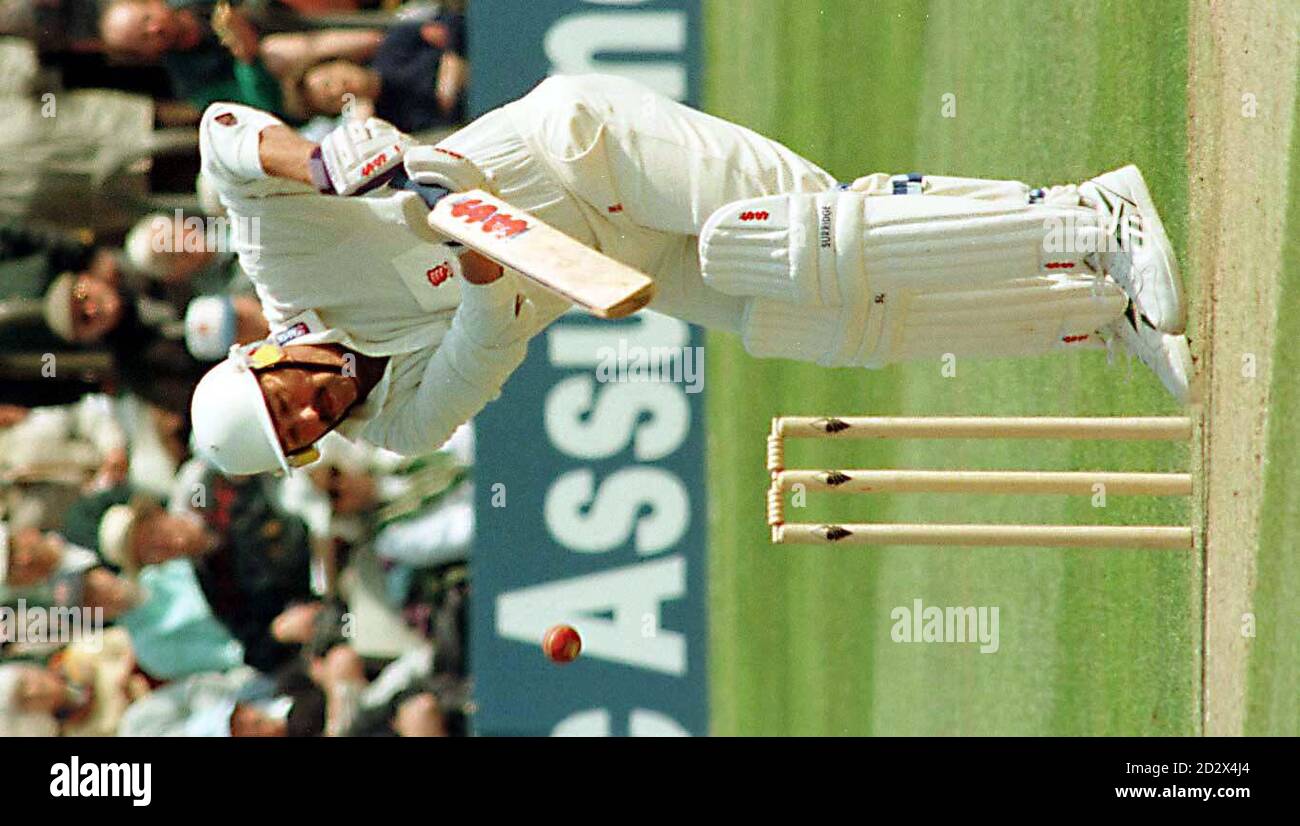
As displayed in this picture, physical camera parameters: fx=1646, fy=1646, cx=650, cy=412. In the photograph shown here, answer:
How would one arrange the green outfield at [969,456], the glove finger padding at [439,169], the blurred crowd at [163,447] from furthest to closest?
the blurred crowd at [163,447] → the green outfield at [969,456] → the glove finger padding at [439,169]

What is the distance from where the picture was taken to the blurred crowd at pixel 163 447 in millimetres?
6859

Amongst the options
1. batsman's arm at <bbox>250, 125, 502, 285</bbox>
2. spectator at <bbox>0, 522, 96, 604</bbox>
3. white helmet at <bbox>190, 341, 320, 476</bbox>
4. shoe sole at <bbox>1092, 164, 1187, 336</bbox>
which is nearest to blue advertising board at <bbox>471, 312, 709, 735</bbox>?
spectator at <bbox>0, 522, 96, 604</bbox>

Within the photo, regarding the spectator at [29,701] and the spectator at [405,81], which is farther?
the spectator at [405,81]

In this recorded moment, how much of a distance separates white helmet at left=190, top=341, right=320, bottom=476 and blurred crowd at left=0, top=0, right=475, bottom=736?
9.75 feet

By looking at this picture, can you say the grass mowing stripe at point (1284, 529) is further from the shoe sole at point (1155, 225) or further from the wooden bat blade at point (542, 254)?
the wooden bat blade at point (542, 254)

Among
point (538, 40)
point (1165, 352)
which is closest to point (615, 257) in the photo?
point (1165, 352)

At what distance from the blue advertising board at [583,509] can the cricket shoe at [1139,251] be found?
13.7 ft

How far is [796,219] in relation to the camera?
3.74 m

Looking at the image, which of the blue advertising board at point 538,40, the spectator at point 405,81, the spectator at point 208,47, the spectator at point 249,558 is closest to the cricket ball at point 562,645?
the spectator at point 249,558

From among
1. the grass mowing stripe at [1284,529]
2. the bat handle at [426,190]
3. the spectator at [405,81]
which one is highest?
the spectator at [405,81]

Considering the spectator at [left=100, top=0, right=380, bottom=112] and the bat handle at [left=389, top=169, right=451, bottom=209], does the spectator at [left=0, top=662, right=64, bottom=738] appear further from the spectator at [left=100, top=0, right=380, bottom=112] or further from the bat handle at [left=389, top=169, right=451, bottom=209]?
the bat handle at [left=389, top=169, right=451, bottom=209]

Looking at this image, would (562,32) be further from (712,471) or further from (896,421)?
(896,421)
